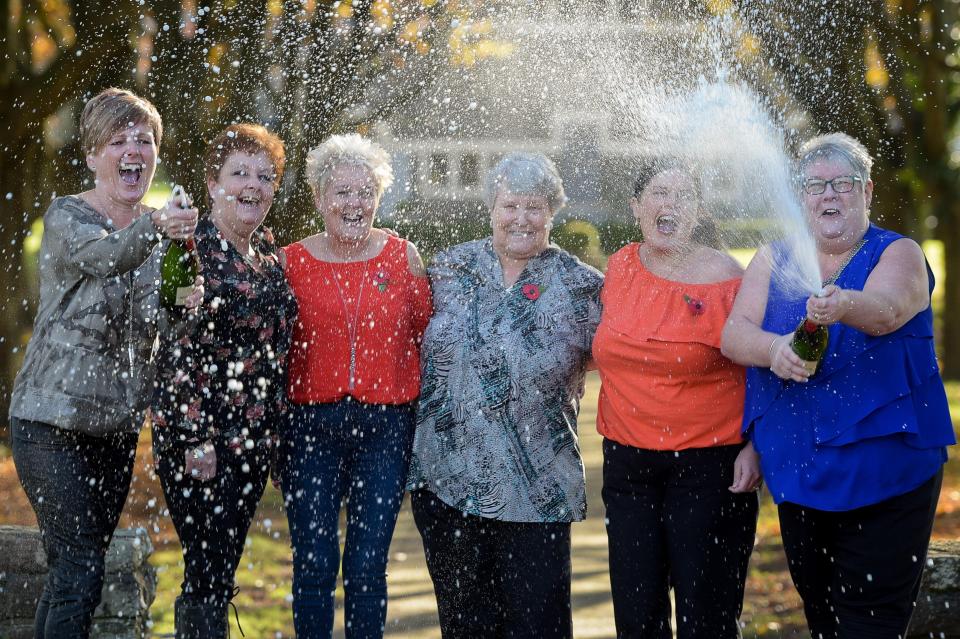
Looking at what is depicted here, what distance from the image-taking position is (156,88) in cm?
971

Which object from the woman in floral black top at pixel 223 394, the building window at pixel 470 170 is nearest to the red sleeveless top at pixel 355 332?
the woman in floral black top at pixel 223 394

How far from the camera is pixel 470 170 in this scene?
9344 millimetres

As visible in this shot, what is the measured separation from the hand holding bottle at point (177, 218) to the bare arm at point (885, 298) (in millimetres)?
2127

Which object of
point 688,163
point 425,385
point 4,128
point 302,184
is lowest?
point 425,385

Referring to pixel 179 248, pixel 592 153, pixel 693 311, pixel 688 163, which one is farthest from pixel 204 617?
pixel 592 153

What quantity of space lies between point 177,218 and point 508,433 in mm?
1523

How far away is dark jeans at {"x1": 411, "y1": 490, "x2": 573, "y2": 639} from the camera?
422 cm

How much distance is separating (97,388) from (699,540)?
2304 millimetres

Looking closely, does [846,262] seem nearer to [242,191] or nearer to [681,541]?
[681,541]

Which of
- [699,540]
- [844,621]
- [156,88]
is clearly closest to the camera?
[844,621]

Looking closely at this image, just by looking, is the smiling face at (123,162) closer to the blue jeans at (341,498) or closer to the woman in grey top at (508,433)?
the blue jeans at (341,498)

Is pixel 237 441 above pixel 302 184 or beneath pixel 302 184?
beneath

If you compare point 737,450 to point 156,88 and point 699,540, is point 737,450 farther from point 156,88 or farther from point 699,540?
point 156,88

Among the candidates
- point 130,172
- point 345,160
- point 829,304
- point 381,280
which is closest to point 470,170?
point 345,160
